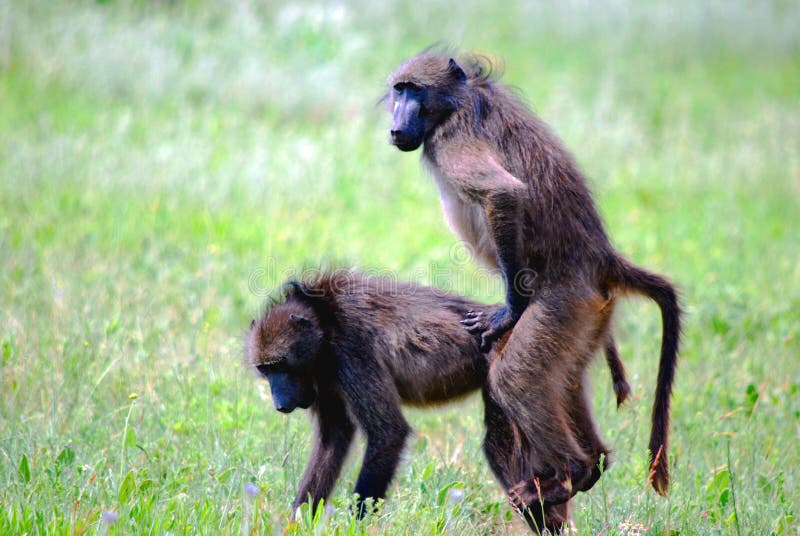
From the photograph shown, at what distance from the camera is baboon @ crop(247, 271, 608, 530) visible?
4.78m

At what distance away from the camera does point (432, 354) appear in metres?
4.98

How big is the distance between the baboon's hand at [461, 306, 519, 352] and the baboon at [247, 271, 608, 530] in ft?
0.17

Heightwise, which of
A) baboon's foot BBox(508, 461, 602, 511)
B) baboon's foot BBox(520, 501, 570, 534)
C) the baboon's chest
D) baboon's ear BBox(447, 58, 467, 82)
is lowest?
baboon's foot BBox(520, 501, 570, 534)

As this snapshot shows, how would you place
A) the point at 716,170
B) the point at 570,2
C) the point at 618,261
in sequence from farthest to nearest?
the point at 570,2
the point at 716,170
the point at 618,261

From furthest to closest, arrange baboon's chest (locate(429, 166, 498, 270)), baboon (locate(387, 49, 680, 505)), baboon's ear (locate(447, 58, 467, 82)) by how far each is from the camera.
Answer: baboon's ear (locate(447, 58, 467, 82)) → baboon's chest (locate(429, 166, 498, 270)) → baboon (locate(387, 49, 680, 505))

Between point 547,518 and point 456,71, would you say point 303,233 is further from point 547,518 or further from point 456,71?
point 547,518

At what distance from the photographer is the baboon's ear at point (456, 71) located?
17.6 ft

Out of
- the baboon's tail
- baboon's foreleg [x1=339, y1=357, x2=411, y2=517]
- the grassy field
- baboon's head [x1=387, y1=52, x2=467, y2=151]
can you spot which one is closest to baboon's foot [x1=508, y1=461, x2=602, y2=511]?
the grassy field

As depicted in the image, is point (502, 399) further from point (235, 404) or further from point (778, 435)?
point (778, 435)

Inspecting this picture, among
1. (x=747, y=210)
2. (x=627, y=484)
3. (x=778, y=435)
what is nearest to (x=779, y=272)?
(x=747, y=210)

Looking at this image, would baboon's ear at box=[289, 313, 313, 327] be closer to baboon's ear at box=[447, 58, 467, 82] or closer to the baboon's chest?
the baboon's chest

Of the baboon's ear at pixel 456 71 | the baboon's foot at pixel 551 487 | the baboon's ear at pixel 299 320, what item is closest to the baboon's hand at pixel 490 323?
the baboon's foot at pixel 551 487

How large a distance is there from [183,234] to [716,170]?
7.62 metres

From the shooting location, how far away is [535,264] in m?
4.86
